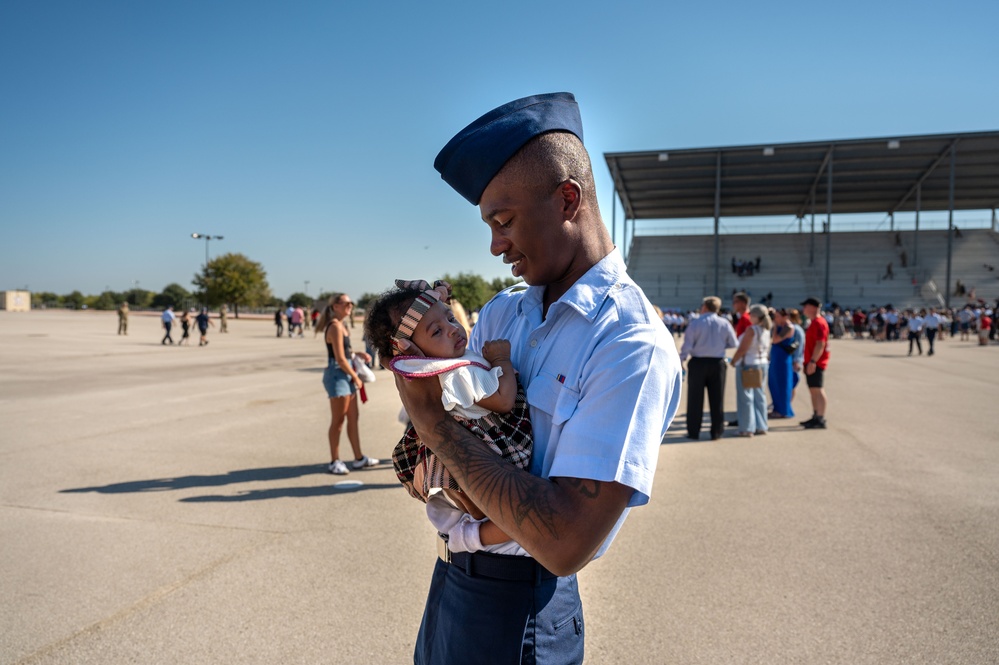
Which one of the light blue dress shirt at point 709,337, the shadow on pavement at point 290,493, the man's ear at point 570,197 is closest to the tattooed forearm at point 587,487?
the man's ear at point 570,197

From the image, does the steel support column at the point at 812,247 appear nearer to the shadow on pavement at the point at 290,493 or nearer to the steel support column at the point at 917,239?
the steel support column at the point at 917,239

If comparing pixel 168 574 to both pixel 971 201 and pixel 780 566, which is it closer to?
pixel 780 566

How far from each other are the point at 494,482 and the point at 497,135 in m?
0.81

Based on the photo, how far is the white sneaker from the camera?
24.0ft

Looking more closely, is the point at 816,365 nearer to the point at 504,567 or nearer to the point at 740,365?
the point at 740,365

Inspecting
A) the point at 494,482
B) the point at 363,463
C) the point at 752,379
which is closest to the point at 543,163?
the point at 494,482

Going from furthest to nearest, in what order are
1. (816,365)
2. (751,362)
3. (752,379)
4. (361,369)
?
1. (816,365)
2. (751,362)
3. (752,379)
4. (361,369)

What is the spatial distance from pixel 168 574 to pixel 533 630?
149 inches

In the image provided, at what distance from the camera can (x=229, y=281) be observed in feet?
221

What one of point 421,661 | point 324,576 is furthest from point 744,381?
point 421,661

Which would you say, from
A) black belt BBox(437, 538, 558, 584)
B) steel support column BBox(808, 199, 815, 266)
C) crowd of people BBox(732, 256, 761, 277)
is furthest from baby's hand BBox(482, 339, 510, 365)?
crowd of people BBox(732, 256, 761, 277)

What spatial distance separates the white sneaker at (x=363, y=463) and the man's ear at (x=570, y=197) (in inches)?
248

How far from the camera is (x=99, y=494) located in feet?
19.9

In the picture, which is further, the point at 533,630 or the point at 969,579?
the point at 969,579
